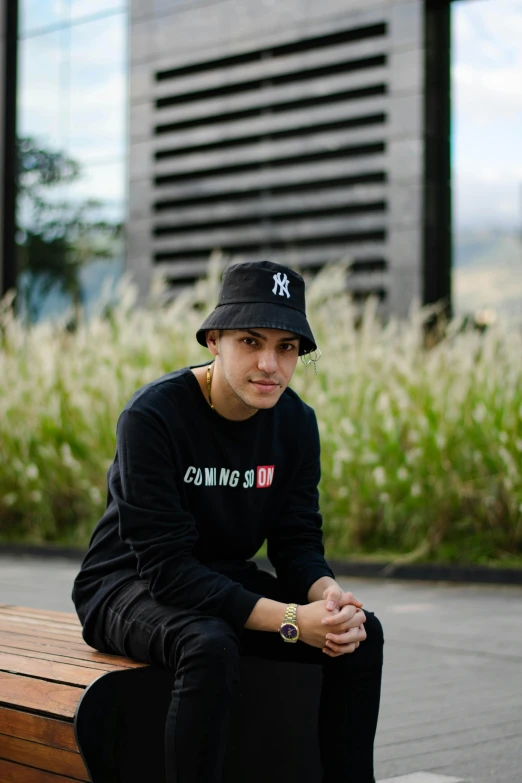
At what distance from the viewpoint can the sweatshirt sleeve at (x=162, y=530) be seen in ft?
7.08

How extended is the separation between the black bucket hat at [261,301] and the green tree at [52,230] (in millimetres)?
11279

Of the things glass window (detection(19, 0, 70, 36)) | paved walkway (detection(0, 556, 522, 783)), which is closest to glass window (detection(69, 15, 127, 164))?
glass window (detection(19, 0, 70, 36))

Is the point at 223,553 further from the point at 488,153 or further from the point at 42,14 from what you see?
the point at 42,14

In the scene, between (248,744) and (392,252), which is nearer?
(248,744)

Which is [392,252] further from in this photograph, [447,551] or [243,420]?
[243,420]

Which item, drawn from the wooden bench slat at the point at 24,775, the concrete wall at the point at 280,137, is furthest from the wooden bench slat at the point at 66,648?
the concrete wall at the point at 280,137

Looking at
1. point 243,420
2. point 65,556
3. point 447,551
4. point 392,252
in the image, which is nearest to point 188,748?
point 243,420

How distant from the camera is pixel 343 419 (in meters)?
6.33

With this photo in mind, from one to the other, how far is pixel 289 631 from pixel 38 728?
1.58 ft

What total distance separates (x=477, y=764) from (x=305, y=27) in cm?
1028

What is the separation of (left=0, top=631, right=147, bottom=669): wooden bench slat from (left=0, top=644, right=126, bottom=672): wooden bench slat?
0.01 metres

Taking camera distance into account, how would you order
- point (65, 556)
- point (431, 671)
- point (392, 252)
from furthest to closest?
1. point (392, 252)
2. point (65, 556)
3. point (431, 671)

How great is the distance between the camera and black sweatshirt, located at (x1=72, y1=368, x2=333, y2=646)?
217 cm

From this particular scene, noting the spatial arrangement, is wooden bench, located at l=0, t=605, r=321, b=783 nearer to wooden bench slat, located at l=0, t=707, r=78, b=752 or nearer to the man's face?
wooden bench slat, located at l=0, t=707, r=78, b=752
